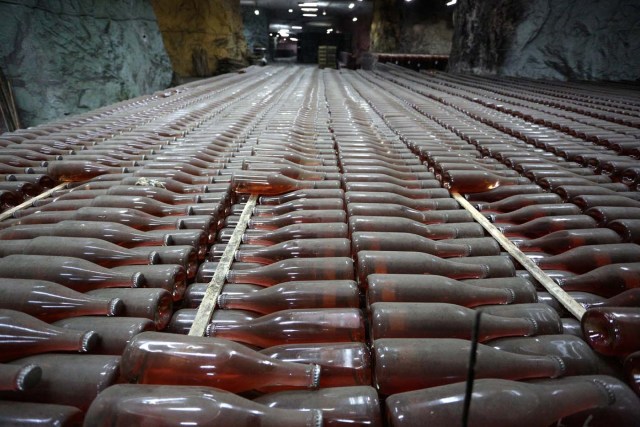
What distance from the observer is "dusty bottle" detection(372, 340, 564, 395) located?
41.9 inches

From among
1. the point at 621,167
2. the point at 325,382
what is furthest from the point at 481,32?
the point at 325,382

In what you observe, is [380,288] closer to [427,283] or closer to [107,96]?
[427,283]

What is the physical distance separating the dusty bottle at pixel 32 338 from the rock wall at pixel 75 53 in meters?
9.19

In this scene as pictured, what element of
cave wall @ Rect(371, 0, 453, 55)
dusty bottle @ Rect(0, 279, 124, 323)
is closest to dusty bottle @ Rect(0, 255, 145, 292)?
dusty bottle @ Rect(0, 279, 124, 323)

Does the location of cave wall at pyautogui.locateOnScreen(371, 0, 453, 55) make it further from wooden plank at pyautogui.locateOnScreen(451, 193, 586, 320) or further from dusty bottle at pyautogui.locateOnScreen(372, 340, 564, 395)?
dusty bottle at pyautogui.locateOnScreen(372, 340, 564, 395)

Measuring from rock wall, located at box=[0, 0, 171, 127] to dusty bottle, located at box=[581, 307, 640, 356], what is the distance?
10.5m

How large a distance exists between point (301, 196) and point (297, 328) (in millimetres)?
1278

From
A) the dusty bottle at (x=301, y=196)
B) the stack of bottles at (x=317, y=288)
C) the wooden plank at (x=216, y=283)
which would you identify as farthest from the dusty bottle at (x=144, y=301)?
the dusty bottle at (x=301, y=196)

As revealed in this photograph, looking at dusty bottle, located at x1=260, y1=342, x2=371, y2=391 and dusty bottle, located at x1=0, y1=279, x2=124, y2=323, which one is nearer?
dusty bottle, located at x1=260, y1=342, x2=371, y2=391

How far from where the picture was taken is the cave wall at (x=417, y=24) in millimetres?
22030

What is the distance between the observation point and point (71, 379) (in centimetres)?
100

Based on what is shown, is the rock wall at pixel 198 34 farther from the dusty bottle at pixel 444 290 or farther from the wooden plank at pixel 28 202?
the dusty bottle at pixel 444 290

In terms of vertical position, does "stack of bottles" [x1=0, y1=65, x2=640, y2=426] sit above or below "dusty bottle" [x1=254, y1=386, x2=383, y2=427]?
above

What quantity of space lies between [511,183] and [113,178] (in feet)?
10.3
